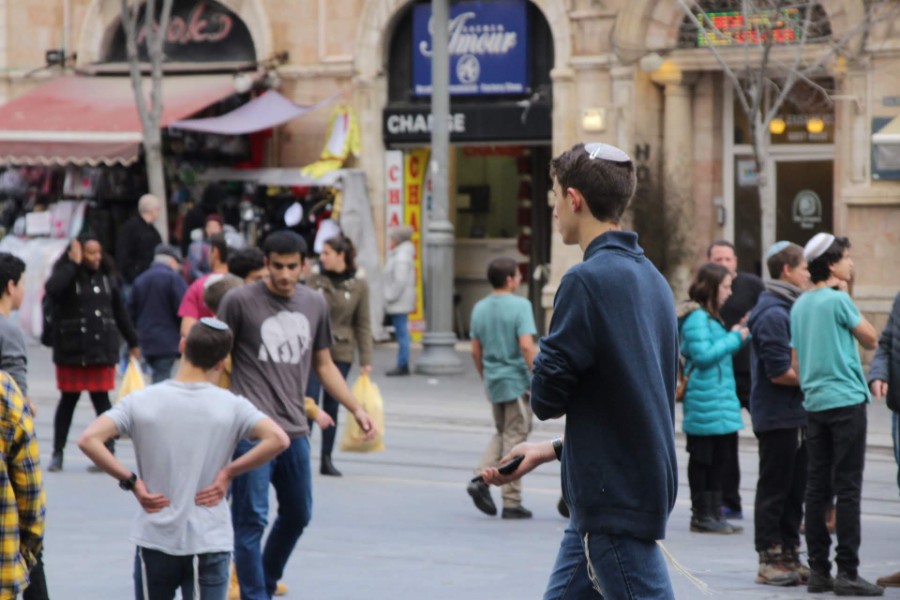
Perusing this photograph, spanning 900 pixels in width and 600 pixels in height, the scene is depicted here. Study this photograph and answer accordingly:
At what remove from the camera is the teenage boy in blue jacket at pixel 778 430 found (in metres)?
8.88

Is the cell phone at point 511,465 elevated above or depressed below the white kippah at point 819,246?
below

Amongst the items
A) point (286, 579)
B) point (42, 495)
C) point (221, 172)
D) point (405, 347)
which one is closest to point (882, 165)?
point (405, 347)

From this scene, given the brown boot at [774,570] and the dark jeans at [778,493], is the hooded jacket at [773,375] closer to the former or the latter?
the dark jeans at [778,493]

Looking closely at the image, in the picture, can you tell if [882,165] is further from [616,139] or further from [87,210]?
[87,210]

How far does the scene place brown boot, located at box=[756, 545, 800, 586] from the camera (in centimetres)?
880

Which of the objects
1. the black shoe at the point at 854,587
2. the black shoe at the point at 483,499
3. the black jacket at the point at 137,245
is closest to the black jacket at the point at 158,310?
the black shoe at the point at 483,499

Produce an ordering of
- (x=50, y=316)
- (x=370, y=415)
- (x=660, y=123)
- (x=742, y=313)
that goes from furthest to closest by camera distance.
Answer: (x=660, y=123) < (x=50, y=316) < (x=742, y=313) < (x=370, y=415)

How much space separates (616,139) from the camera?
21.4 m

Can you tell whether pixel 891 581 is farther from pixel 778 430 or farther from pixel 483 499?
pixel 483 499

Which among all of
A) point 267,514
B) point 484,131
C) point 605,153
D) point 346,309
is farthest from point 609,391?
point 484,131

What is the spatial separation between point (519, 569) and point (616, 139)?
12.8 metres

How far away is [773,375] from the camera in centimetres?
909

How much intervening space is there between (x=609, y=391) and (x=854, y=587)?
4.31 m

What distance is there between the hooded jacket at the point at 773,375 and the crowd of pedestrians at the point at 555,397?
10 mm
